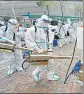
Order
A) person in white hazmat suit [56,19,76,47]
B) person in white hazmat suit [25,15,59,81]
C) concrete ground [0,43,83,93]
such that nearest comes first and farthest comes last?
concrete ground [0,43,83,93]
person in white hazmat suit [25,15,59,81]
person in white hazmat suit [56,19,76,47]

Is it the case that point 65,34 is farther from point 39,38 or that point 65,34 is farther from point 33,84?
point 33,84

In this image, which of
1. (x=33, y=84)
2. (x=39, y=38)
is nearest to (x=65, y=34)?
(x=39, y=38)

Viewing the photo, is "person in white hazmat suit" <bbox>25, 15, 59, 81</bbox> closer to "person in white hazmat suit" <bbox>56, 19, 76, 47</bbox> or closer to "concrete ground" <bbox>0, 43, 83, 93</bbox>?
"concrete ground" <bbox>0, 43, 83, 93</bbox>

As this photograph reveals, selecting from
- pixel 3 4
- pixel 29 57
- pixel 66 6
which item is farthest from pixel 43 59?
pixel 66 6

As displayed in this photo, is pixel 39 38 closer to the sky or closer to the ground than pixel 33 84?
closer to the sky

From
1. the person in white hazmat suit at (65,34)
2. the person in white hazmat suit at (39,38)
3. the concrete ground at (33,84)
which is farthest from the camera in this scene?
the person in white hazmat suit at (65,34)

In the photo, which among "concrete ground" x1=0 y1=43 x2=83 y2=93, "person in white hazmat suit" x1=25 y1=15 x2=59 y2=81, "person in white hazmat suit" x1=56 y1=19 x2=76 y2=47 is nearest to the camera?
"concrete ground" x1=0 y1=43 x2=83 y2=93

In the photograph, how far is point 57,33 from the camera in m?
11.4

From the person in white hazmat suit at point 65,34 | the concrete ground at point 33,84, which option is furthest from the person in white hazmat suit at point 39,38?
the person in white hazmat suit at point 65,34

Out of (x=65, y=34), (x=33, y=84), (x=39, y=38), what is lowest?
(x=33, y=84)

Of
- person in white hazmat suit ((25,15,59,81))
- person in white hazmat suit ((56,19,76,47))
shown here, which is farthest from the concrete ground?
person in white hazmat suit ((56,19,76,47))

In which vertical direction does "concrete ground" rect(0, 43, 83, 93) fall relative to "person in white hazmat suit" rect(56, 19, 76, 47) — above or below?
below

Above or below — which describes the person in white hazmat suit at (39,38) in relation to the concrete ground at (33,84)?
above

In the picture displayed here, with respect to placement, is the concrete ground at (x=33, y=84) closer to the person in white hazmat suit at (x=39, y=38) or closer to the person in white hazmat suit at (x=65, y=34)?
the person in white hazmat suit at (x=39, y=38)
